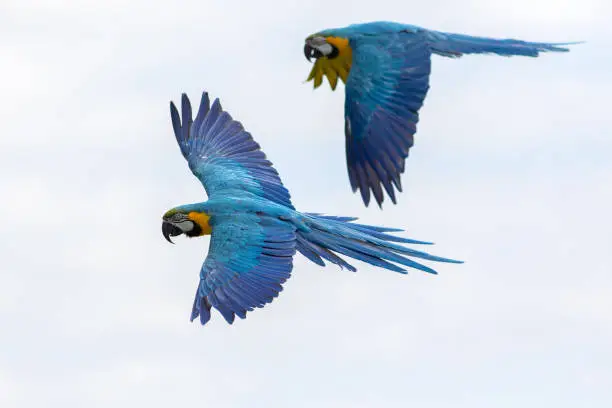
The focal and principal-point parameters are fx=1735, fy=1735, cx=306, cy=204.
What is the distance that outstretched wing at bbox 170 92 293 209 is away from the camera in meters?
16.2

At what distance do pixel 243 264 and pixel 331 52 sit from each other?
102 inches

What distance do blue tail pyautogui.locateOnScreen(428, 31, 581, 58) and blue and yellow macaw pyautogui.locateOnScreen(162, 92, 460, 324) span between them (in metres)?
1.79

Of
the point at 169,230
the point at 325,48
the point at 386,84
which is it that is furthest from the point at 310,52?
the point at 169,230

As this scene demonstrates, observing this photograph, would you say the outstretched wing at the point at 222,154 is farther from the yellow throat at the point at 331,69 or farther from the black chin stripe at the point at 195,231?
the yellow throat at the point at 331,69

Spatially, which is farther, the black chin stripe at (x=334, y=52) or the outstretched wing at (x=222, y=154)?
the outstretched wing at (x=222, y=154)

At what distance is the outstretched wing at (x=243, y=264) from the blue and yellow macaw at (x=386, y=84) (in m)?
1.00

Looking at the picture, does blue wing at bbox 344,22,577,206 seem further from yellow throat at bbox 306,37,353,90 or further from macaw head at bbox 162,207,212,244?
macaw head at bbox 162,207,212,244

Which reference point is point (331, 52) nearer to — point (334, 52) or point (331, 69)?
point (334, 52)

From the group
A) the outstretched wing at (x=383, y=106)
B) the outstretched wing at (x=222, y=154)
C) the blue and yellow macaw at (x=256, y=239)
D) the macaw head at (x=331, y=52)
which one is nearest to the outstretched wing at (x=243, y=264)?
the blue and yellow macaw at (x=256, y=239)

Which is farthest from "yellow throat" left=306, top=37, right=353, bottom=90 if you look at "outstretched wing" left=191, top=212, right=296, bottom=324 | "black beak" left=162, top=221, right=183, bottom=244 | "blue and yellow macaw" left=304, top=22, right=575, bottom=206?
"black beak" left=162, top=221, right=183, bottom=244

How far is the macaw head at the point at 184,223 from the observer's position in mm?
15312

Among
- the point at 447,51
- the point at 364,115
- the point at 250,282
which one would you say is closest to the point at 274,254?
the point at 250,282

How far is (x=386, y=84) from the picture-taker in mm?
15383

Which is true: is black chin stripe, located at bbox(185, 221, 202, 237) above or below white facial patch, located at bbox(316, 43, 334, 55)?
below
